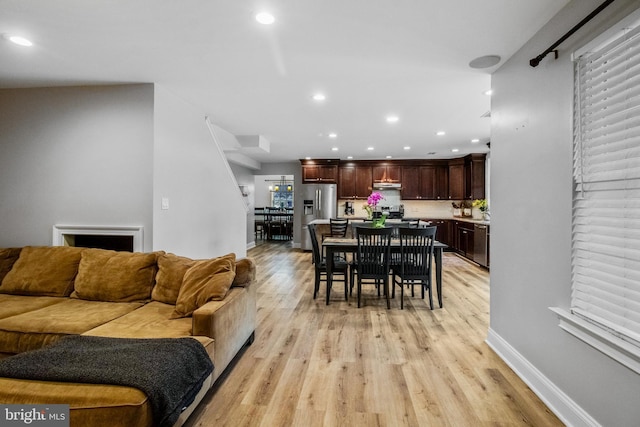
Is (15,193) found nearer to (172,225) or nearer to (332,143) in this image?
(172,225)

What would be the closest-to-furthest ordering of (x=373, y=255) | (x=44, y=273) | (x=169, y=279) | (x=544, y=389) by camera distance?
(x=544, y=389)
(x=169, y=279)
(x=44, y=273)
(x=373, y=255)

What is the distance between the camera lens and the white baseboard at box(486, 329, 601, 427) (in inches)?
67.0

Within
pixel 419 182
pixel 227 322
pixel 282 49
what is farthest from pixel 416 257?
pixel 419 182

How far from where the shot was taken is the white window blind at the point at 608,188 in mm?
1469

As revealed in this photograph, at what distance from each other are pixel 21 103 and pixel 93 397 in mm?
3569

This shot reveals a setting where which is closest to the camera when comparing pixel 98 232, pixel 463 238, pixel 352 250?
pixel 98 232

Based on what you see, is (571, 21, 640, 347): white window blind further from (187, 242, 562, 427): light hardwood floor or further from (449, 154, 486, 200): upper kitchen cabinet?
(449, 154, 486, 200): upper kitchen cabinet

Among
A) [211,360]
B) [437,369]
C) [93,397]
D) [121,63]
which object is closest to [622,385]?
[437,369]

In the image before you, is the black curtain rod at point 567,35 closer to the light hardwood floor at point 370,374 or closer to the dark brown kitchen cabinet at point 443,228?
the light hardwood floor at point 370,374

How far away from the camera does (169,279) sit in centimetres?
259

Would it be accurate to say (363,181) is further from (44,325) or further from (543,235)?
(44,325)

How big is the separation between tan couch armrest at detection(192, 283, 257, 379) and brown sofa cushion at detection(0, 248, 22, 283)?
2209mm

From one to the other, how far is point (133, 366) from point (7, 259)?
2.52 m

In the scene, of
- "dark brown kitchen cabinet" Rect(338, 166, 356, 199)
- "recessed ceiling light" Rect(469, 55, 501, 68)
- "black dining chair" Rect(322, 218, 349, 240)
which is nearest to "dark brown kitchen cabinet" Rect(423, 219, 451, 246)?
"dark brown kitchen cabinet" Rect(338, 166, 356, 199)
